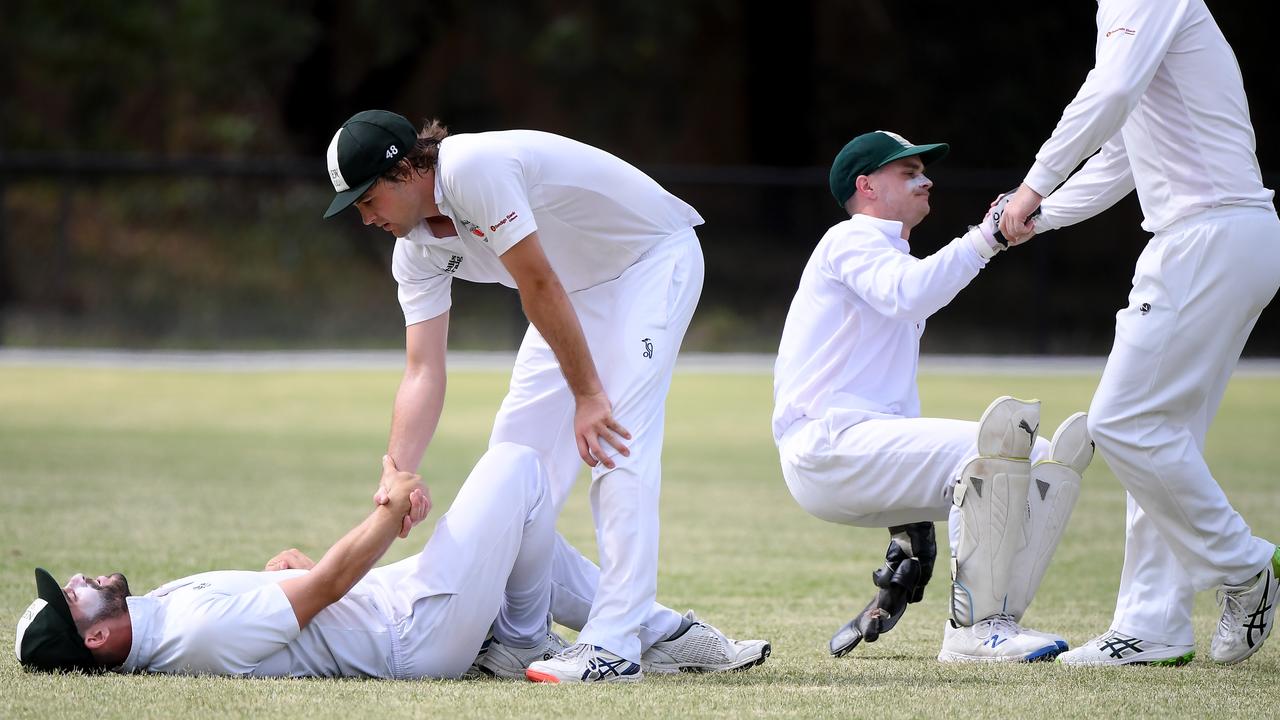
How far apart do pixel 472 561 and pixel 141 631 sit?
0.95 m

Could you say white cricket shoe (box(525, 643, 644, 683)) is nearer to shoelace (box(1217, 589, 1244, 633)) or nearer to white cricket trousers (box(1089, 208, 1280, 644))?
white cricket trousers (box(1089, 208, 1280, 644))

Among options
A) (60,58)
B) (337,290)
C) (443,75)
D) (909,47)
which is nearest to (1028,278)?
(909,47)

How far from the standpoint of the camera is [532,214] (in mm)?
4801

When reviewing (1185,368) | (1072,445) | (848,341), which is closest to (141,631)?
(848,341)

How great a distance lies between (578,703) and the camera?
4.29m

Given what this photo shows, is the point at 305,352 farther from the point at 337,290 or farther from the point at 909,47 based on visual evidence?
the point at 909,47

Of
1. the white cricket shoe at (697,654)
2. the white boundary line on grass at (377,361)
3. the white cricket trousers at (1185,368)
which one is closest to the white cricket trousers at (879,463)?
the white cricket trousers at (1185,368)

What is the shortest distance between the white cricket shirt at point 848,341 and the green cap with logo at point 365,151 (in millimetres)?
1525

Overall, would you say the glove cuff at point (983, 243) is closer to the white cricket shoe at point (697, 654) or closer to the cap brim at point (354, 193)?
the white cricket shoe at point (697, 654)

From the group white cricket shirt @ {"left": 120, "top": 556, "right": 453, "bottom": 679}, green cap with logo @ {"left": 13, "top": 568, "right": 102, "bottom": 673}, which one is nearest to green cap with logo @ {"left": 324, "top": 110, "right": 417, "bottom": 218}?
white cricket shirt @ {"left": 120, "top": 556, "right": 453, "bottom": 679}

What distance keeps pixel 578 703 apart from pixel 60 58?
88.6 feet

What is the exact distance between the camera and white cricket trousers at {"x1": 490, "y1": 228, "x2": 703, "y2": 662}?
4.73 m

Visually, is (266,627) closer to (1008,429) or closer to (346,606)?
(346,606)

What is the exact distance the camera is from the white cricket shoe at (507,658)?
16.1 ft
